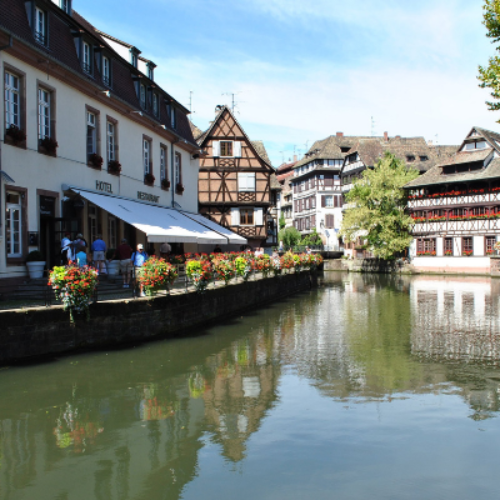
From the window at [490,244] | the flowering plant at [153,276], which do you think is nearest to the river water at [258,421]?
the flowering plant at [153,276]

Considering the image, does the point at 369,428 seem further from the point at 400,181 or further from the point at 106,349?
the point at 400,181

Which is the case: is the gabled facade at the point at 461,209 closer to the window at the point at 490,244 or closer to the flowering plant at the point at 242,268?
the window at the point at 490,244

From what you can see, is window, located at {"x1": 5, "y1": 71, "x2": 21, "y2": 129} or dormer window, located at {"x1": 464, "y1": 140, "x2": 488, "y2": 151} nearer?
window, located at {"x1": 5, "y1": 71, "x2": 21, "y2": 129}

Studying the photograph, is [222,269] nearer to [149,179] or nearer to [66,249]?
[66,249]

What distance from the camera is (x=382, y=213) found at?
170 ft

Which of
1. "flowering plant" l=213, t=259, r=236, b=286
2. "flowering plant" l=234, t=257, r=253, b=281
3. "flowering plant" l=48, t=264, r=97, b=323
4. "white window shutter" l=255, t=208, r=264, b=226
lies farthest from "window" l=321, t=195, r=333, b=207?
"flowering plant" l=48, t=264, r=97, b=323

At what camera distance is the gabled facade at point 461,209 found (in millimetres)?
46125

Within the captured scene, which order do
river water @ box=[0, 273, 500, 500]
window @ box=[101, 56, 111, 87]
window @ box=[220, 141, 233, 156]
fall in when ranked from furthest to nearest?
1. window @ box=[220, 141, 233, 156]
2. window @ box=[101, 56, 111, 87]
3. river water @ box=[0, 273, 500, 500]

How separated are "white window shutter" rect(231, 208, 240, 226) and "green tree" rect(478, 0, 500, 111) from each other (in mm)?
26061

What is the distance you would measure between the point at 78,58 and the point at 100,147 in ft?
10.0

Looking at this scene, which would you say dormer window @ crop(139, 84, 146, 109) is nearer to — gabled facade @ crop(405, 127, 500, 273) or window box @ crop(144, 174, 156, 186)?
window box @ crop(144, 174, 156, 186)

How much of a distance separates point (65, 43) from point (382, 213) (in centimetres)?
3809

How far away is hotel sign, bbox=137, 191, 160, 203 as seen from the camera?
23916 mm

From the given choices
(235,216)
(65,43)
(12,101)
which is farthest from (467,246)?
(12,101)
